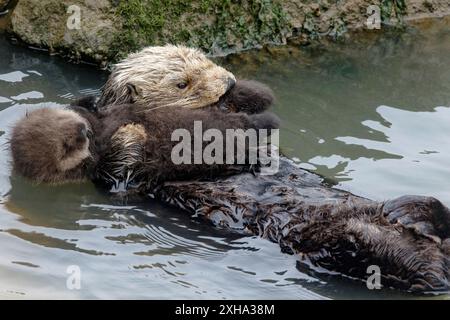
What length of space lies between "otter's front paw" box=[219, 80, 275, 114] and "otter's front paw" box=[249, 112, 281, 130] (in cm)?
33

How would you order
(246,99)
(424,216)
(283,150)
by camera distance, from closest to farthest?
(424,216), (246,99), (283,150)

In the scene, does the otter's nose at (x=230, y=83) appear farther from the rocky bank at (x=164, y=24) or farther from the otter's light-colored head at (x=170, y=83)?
the rocky bank at (x=164, y=24)

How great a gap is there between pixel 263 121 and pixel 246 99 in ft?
1.45

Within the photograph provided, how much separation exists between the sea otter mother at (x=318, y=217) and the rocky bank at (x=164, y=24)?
6.60ft

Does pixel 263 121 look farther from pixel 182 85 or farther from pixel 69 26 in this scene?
pixel 69 26

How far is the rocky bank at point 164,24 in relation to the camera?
27.0 ft

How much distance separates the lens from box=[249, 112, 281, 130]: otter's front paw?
6047 mm

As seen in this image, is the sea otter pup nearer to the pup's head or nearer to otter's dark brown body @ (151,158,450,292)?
the pup's head

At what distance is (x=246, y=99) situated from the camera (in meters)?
6.46

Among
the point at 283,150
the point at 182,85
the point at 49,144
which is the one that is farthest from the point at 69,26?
the point at 49,144

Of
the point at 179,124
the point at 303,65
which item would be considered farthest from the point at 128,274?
the point at 303,65

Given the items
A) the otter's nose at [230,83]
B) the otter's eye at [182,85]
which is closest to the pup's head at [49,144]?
the otter's eye at [182,85]

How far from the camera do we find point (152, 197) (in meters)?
6.01

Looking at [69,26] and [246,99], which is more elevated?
[69,26]
